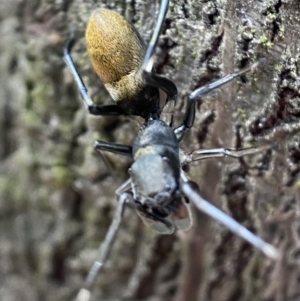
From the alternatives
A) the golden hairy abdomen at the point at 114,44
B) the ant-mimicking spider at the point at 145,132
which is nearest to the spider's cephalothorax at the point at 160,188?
the ant-mimicking spider at the point at 145,132

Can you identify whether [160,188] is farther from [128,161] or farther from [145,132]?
[128,161]

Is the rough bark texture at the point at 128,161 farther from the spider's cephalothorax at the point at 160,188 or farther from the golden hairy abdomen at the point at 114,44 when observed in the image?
the spider's cephalothorax at the point at 160,188

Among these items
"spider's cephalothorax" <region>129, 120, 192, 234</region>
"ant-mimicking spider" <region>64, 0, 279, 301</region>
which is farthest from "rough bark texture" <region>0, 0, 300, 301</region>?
"spider's cephalothorax" <region>129, 120, 192, 234</region>

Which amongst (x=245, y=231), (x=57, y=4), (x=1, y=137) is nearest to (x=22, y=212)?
(x=1, y=137)

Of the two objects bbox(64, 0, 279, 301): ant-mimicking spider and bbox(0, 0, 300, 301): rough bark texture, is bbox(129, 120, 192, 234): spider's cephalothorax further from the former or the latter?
bbox(0, 0, 300, 301): rough bark texture

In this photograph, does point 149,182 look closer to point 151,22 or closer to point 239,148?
point 239,148

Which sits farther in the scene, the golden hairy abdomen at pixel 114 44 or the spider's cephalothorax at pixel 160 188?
the golden hairy abdomen at pixel 114 44

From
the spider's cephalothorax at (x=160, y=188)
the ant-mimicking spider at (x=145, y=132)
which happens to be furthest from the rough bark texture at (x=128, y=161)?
the spider's cephalothorax at (x=160, y=188)

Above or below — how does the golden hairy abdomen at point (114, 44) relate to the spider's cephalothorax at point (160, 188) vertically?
above
